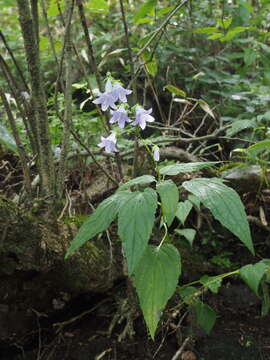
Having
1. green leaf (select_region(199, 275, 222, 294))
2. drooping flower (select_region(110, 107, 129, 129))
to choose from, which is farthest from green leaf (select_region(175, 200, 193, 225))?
drooping flower (select_region(110, 107, 129, 129))

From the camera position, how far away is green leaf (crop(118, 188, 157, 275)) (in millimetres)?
830

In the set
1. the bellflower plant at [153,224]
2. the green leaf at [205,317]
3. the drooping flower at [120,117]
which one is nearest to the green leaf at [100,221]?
the bellflower plant at [153,224]

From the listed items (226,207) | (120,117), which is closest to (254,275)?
(226,207)

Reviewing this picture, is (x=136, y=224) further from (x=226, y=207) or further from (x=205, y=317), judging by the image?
(x=205, y=317)

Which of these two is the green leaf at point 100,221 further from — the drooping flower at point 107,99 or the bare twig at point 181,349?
the bare twig at point 181,349

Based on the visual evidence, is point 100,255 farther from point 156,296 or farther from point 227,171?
point 227,171

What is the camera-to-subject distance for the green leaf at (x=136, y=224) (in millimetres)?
830

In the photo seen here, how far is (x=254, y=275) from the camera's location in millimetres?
1219

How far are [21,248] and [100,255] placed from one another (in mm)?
363

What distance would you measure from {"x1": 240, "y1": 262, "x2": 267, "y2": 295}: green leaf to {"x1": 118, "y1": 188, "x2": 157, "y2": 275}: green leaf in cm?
50

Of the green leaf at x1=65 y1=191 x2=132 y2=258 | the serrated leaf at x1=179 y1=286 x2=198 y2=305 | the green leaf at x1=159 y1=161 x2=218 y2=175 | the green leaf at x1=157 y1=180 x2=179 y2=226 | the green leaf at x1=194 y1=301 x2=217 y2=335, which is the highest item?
the green leaf at x1=159 y1=161 x2=218 y2=175

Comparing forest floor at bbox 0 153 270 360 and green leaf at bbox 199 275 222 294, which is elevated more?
green leaf at bbox 199 275 222 294

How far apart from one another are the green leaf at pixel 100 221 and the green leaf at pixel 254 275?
20.3 inches

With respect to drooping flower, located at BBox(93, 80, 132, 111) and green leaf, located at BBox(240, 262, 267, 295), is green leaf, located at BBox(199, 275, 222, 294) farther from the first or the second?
drooping flower, located at BBox(93, 80, 132, 111)
